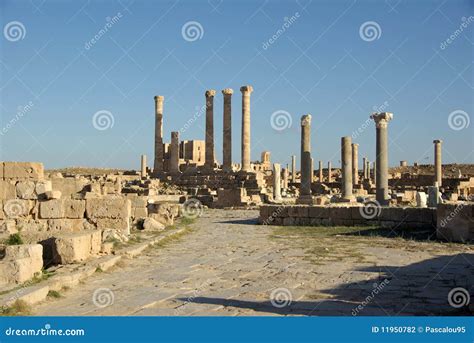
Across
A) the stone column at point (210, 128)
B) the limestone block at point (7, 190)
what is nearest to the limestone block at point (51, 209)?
the limestone block at point (7, 190)

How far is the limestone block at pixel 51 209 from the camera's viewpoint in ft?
42.0

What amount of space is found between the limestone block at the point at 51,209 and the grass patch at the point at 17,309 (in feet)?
22.3

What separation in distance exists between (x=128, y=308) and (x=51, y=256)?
3400 millimetres

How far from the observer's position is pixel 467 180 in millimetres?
44250

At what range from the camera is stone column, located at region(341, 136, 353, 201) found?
26.8 m

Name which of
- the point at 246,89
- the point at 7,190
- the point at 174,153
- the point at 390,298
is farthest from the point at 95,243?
the point at 174,153

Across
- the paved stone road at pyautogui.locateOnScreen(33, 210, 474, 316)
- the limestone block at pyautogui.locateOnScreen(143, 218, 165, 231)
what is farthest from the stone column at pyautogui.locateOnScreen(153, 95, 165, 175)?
the paved stone road at pyautogui.locateOnScreen(33, 210, 474, 316)

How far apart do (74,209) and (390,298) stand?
8.27 m

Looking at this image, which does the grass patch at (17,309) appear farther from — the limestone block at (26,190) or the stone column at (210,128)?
the stone column at (210,128)

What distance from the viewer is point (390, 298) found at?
692 centimetres

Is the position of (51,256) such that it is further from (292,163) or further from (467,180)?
(292,163)

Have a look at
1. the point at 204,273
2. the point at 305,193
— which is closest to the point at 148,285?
the point at 204,273

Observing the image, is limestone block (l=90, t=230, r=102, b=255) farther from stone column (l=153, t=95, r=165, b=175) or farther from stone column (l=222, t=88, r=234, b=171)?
stone column (l=153, t=95, r=165, b=175)

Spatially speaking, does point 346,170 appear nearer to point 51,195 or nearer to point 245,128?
point 245,128
